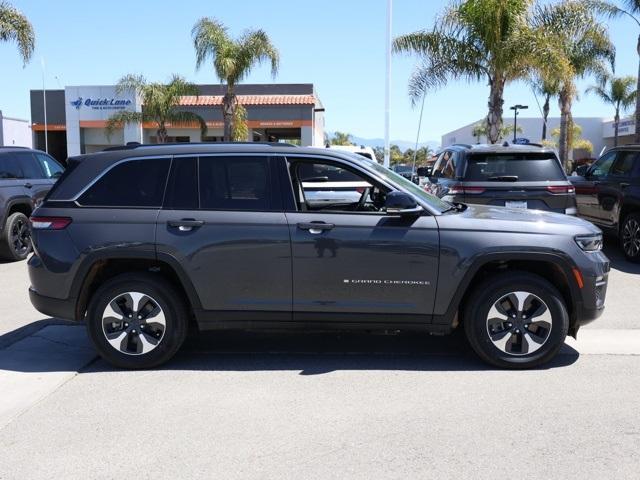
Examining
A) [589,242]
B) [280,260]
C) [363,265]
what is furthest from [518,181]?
[280,260]

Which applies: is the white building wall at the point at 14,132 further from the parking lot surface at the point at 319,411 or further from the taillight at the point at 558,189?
the parking lot surface at the point at 319,411

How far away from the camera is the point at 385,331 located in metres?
5.29

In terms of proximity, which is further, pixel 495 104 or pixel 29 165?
pixel 495 104

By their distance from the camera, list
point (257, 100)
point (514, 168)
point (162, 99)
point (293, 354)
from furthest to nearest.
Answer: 1. point (257, 100)
2. point (162, 99)
3. point (514, 168)
4. point (293, 354)

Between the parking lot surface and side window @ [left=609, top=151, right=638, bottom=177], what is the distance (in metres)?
4.83

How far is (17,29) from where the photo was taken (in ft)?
65.1

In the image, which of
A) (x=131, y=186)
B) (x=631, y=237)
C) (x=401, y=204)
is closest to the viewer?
(x=401, y=204)

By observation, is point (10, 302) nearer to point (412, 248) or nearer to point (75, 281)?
point (75, 281)

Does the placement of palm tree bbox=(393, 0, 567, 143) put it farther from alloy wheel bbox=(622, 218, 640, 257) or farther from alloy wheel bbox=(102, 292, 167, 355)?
alloy wheel bbox=(102, 292, 167, 355)

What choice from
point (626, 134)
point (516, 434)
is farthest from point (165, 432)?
point (626, 134)

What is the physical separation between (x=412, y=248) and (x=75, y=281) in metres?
2.73

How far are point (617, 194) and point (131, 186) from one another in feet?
26.6

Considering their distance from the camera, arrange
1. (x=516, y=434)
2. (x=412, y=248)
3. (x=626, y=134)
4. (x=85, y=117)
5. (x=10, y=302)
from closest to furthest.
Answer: (x=516, y=434), (x=412, y=248), (x=10, y=302), (x=85, y=117), (x=626, y=134)

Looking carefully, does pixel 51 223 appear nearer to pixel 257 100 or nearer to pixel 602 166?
pixel 602 166
